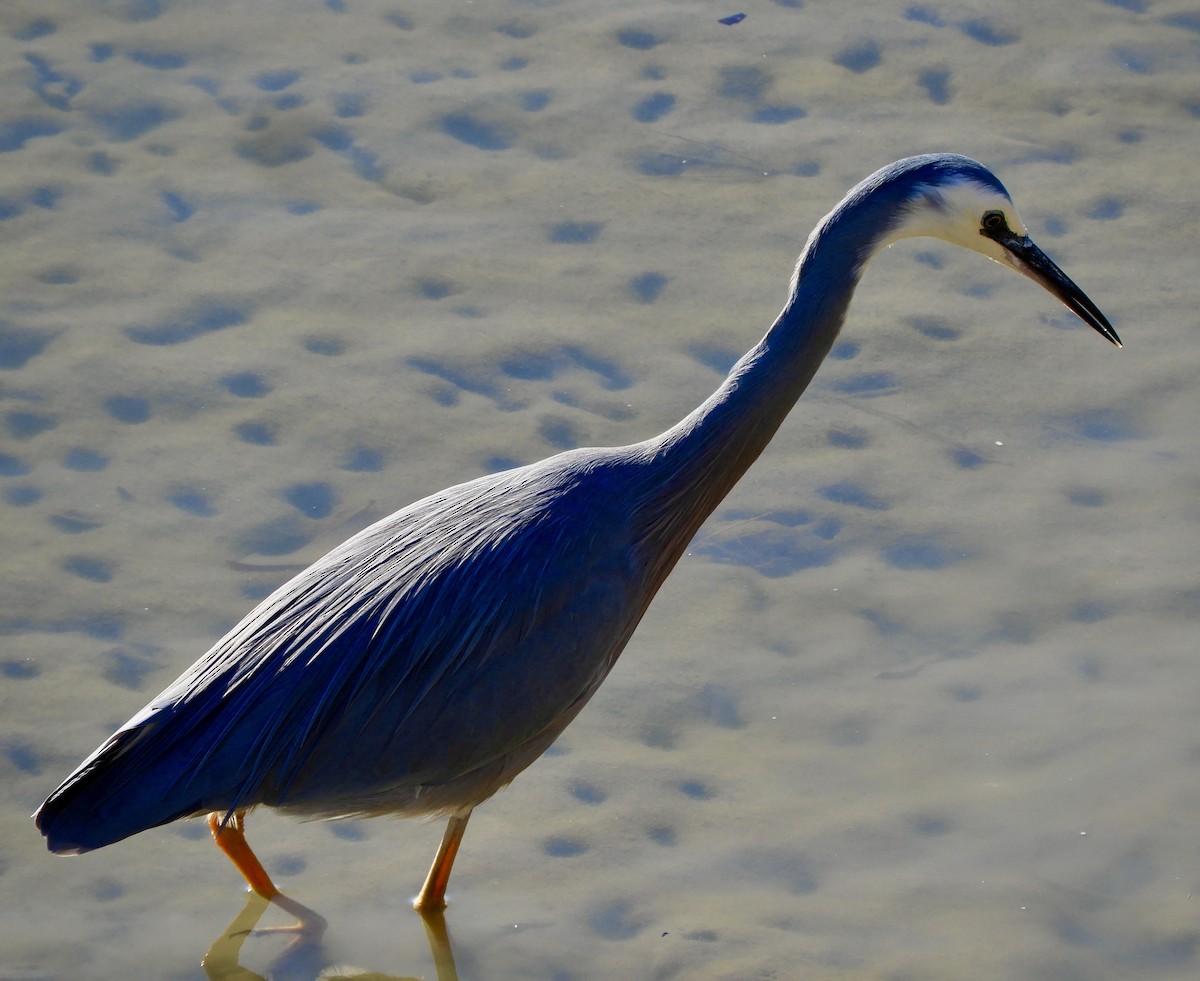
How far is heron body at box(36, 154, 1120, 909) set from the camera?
13.5 feet

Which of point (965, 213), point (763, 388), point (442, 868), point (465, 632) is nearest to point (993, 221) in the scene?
point (965, 213)

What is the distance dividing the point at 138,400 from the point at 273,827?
2.10 meters

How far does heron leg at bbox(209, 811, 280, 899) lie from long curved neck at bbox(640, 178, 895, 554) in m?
1.42

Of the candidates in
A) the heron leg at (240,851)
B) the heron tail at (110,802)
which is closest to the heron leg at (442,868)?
the heron leg at (240,851)

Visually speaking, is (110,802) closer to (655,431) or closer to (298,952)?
(298,952)

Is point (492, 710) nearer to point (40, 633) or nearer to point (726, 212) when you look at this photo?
point (40, 633)

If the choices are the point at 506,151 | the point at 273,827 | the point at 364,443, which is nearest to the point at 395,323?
the point at 364,443

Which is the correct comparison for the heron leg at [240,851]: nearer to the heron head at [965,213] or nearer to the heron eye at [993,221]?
the heron head at [965,213]

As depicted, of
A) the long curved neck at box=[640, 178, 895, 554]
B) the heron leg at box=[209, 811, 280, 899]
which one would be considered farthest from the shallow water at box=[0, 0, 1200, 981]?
the long curved neck at box=[640, 178, 895, 554]

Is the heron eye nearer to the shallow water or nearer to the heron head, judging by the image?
the heron head

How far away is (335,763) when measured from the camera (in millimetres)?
4203

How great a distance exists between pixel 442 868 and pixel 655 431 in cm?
224

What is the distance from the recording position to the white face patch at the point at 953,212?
4.24 metres

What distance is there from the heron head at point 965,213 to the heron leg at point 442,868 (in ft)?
6.54
